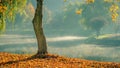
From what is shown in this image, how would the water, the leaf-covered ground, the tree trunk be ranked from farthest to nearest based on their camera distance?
1. the water
2. the tree trunk
3. the leaf-covered ground

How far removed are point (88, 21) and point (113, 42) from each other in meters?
28.4

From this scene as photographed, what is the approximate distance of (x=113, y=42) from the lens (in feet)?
329

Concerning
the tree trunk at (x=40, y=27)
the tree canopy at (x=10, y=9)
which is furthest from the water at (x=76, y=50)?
the tree trunk at (x=40, y=27)

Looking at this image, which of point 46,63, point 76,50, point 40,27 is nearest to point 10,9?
point 40,27

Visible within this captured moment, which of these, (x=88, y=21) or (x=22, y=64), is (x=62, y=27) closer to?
(x=88, y=21)

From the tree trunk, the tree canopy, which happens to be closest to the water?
the tree canopy

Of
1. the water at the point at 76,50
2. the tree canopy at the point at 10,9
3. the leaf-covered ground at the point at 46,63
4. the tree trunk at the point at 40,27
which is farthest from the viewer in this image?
the water at the point at 76,50

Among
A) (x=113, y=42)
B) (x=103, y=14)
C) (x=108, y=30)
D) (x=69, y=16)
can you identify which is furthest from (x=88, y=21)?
(x=108, y=30)

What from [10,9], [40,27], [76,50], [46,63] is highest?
[10,9]

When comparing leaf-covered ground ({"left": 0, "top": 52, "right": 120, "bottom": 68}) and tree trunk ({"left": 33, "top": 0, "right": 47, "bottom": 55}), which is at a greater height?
tree trunk ({"left": 33, "top": 0, "right": 47, "bottom": 55})

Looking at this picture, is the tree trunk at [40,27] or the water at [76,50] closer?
the tree trunk at [40,27]

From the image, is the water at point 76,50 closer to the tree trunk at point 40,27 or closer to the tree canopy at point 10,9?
the tree canopy at point 10,9

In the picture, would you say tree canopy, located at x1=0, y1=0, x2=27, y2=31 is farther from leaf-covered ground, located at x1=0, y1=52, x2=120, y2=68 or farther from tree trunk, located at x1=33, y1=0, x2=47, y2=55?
leaf-covered ground, located at x1=0, y1=52, x2=120, y2=68

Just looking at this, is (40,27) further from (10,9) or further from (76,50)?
(76,50)
